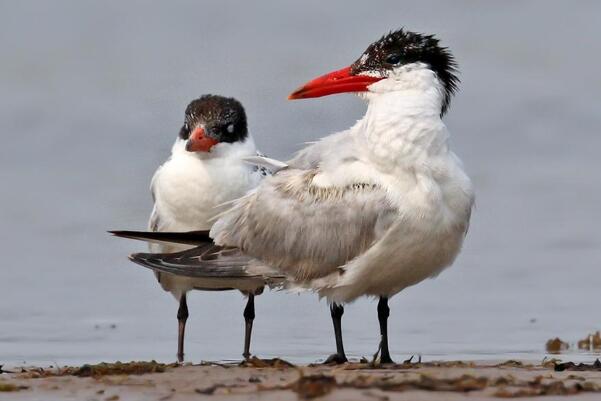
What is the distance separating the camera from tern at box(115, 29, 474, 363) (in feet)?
24.2

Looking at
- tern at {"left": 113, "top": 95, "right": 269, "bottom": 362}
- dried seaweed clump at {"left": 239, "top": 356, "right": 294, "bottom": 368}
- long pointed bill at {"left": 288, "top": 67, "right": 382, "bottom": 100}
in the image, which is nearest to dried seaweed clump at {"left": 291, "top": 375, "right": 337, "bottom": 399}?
dried seaweed clump at {"left": 239, "top": 356, "right": 294, "bottom": 368}

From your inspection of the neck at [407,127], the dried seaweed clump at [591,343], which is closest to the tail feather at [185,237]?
the neck at [407,127]

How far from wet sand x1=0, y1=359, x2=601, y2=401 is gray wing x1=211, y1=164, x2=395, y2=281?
628 millimetres

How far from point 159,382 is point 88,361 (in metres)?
2.31

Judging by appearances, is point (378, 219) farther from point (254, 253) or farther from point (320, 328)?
point (320, 328)

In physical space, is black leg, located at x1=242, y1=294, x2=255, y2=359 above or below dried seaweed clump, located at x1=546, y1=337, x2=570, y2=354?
above

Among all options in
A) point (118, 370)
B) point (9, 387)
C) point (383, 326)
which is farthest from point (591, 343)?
point (9, 387)

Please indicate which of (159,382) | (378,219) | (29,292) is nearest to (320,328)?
(29,292)

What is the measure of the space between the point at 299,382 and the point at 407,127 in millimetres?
1949

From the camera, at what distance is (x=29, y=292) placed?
424 inches

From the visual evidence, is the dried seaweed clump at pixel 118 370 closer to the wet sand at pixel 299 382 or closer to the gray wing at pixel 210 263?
the wet sand at pixel 299 382

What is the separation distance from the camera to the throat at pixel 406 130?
7.41 metres

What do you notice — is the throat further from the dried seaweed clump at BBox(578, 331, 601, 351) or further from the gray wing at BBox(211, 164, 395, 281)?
the dried seaweed clump at BBox(578, 331, 601, 351)

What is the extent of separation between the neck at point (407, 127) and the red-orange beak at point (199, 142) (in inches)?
59.2
